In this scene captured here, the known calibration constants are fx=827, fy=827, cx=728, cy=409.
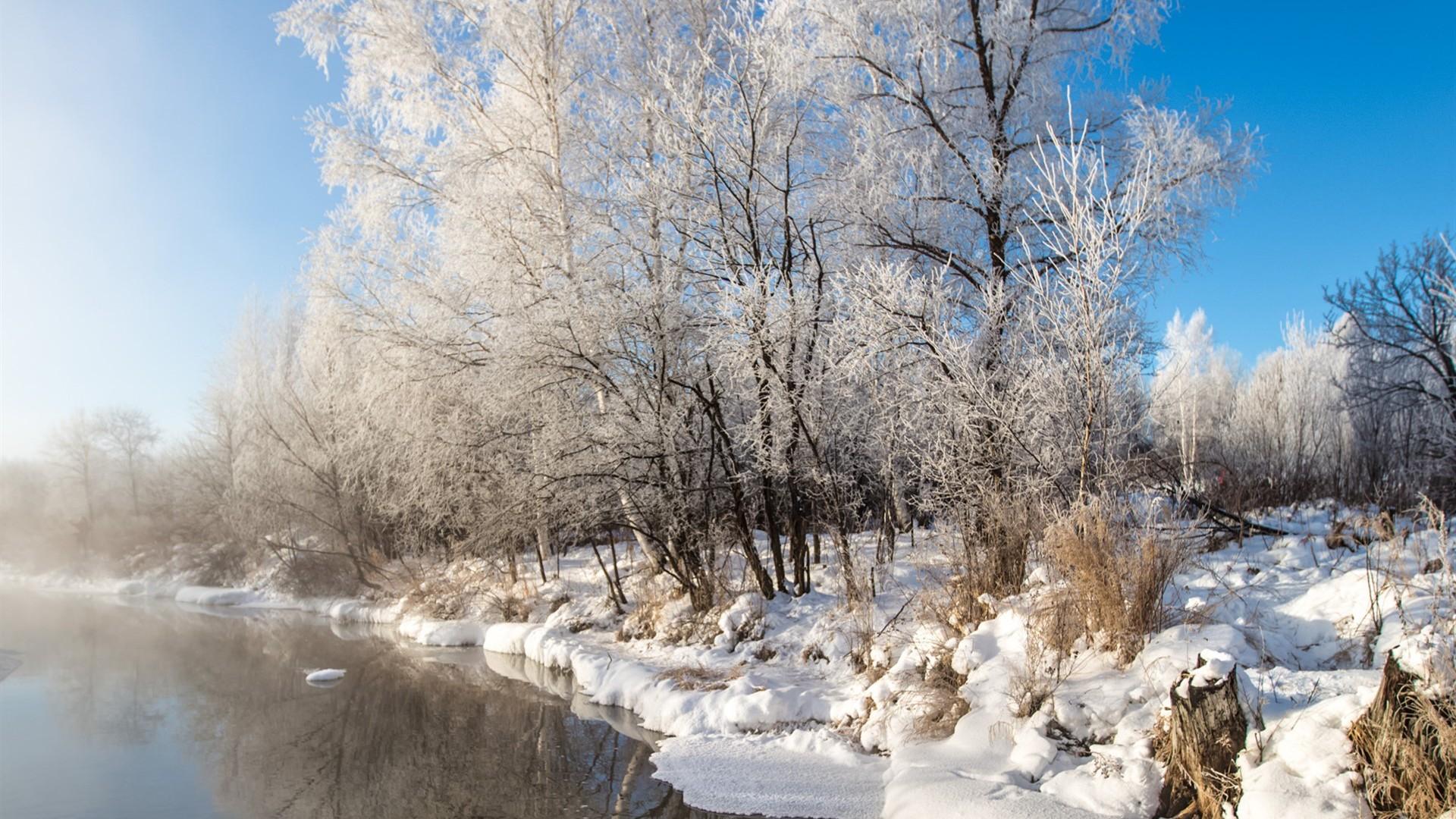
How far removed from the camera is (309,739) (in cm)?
736

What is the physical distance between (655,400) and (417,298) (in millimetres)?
3435

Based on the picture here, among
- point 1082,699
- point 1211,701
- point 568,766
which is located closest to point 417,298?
point 568,766

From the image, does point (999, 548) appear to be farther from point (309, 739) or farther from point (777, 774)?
point (309, 739)

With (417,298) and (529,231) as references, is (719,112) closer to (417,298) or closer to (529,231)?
(529,231)

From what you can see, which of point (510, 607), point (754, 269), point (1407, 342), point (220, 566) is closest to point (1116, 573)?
point (754, 269)

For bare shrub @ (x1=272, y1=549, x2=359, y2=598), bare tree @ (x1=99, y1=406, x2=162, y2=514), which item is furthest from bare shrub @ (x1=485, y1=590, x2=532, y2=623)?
bare tree @ (x1=99, y1=406, x2=162, y2=514)

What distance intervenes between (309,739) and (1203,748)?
23.0ft

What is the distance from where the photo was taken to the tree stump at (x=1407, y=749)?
324 centimetres

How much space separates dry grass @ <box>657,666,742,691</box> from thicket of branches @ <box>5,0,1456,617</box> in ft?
4.81

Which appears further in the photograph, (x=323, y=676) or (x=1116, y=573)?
(x=323, y=676)

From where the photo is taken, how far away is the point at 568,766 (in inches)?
243

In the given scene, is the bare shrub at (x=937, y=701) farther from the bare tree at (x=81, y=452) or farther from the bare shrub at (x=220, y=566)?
the bare tree at (x=81, y=452)

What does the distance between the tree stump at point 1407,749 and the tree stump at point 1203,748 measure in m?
0.51

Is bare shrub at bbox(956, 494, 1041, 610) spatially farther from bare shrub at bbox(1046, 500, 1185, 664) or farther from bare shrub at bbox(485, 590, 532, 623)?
bare shrub at bbox(485, 590, 532, 623)
